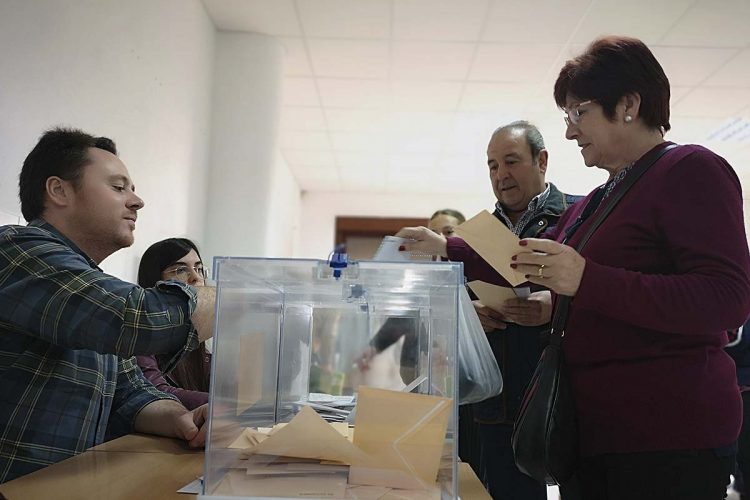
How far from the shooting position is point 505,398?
1.51 meters

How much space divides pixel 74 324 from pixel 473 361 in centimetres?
59

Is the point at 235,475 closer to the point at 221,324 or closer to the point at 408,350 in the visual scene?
the point at 221,324

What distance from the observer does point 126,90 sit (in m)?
2.07

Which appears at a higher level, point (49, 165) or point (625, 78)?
point (625, 78)

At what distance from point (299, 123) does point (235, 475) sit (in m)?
3.85

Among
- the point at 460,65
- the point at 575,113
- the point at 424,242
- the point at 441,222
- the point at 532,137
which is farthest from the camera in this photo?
the point at 460,65

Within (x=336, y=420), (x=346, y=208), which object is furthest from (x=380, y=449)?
(x=346, y=208)

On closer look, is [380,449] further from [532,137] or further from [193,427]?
[532,137]

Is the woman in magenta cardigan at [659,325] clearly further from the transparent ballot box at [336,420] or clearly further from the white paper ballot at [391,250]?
the white paper ballot at [391,250]

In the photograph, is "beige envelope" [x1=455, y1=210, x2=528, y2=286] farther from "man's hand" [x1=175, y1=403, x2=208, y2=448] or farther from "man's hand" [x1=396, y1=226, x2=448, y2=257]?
"man's hand" [x1=175, y1=403, x2=208, y2=448]

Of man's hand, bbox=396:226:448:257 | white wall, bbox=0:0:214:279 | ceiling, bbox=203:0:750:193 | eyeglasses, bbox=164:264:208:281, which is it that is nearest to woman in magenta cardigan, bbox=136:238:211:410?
eyeglasses, bbox=164:264:208:281

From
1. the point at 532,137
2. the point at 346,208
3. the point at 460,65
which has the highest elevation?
the point at 460,65

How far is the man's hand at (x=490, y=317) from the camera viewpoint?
1.50 m

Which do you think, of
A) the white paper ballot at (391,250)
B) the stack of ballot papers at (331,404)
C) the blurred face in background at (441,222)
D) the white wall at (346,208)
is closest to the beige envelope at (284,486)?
the stack of ballot papers at (331,404)
